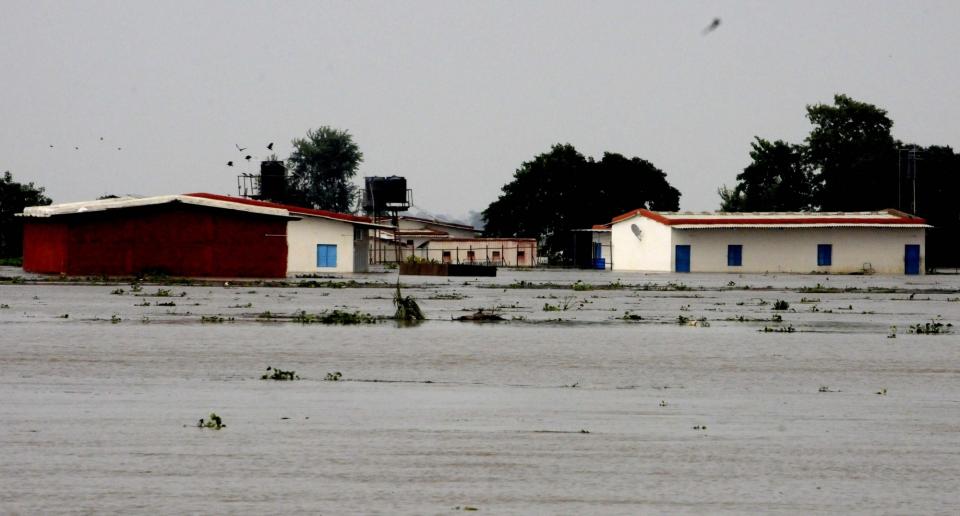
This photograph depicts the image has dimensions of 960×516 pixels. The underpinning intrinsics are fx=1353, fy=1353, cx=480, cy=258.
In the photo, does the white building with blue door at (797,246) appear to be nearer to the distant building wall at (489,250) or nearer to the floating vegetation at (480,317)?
the distant building wall at (489,250)

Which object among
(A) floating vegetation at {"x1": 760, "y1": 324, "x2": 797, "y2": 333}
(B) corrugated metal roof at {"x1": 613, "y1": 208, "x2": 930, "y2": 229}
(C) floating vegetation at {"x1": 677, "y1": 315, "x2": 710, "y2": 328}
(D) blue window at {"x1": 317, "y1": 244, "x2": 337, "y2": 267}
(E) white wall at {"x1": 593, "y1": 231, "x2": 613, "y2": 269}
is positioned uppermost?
(B) corrugated metal roof at {"x1": 613, "y1": 208, "x2": 930, "y2": 229}

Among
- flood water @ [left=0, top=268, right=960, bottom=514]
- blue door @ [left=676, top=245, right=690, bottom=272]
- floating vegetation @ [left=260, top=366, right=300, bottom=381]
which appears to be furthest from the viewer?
blue door @ [left=676, top=245, right=690, bottom=272]

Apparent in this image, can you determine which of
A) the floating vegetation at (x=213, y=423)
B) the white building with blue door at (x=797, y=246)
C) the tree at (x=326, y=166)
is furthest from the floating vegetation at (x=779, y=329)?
the tree at (x=326, y=166)

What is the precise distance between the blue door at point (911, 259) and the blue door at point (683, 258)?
13.2m

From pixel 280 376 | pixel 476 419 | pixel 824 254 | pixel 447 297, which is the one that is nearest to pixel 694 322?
pixel 447 297

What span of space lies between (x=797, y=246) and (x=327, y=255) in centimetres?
2879

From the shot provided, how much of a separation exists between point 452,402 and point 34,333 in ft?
37.4

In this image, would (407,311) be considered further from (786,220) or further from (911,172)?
(911,172)

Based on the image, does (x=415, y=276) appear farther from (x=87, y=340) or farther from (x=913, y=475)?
(x=913, y=475)

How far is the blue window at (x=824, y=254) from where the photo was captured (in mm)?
81188

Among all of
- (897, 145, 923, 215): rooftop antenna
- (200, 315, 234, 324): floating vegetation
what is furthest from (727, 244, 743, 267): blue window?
(200, 315, 234, 324): floating vegetation

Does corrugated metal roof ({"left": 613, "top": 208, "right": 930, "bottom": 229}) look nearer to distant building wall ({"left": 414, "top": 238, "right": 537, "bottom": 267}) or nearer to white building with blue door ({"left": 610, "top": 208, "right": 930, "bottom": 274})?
white building with blue door ({"left": 610, "top": 208, "right": 930, "bottom": 274})

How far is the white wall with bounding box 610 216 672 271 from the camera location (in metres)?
82.2

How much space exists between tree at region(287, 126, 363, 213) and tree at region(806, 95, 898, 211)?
6088 centimetres
